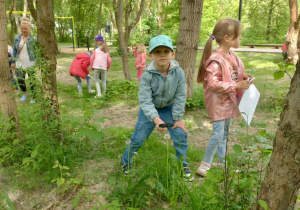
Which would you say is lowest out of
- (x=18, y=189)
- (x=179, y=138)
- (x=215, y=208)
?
(x=18, y=189)

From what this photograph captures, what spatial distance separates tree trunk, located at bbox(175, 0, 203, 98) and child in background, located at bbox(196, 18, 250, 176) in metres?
2.07

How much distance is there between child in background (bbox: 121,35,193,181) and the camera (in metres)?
2.36

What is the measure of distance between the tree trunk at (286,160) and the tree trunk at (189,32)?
3.53m

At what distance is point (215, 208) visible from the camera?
1879 mm

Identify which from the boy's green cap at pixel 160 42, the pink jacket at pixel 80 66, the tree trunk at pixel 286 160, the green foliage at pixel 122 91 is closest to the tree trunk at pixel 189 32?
the green foliage at pixel 122 91

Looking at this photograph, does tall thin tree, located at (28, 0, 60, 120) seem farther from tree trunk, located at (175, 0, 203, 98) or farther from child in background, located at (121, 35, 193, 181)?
tree trunk, located at (175, 0, 203, 98)

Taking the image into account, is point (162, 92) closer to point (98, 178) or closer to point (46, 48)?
point (98, 178)

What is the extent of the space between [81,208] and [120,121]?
254 centimetres

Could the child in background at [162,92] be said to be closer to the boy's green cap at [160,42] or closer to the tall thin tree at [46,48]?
the boy's green cap at [160,42]

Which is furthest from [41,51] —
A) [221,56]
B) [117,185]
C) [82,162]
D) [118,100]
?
[118,100]

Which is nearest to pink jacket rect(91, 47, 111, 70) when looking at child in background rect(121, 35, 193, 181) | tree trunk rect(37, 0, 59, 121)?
tree trunk rect(37, 0, 59, 121)

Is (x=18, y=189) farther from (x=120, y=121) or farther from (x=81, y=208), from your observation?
(x=120, y=121)

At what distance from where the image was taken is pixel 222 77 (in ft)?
8.38

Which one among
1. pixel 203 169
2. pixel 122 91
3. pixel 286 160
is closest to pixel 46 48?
pixel 203 169
